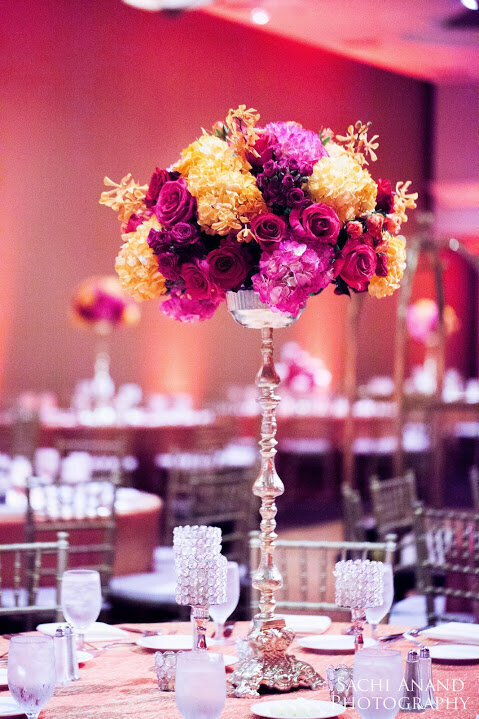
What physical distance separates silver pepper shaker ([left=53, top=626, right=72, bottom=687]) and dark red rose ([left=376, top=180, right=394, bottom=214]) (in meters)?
0.95

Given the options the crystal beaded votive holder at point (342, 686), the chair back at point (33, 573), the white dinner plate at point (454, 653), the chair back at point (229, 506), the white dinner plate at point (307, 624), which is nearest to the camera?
the crystal beaded votive holder at point (342, 686)

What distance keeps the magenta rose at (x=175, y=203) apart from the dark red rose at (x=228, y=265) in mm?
Result: 92

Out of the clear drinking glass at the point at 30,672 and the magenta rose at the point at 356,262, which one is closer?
the clear drinking glass at the point at 30,672

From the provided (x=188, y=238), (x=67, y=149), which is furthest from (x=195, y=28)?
(x=188, y=238)

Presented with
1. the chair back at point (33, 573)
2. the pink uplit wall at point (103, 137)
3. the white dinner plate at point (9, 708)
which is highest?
the pink uplit wall at point (103, 137)

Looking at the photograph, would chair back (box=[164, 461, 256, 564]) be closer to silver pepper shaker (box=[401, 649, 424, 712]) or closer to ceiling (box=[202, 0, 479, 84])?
silver pepper shaker (box=[401, 649, 424, 712])

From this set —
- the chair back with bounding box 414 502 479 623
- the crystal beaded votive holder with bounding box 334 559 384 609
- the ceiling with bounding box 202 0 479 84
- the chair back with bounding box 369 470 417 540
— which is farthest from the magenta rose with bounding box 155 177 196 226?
the ceiling with bounding box 202 0 479 84

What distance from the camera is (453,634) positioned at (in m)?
2.11

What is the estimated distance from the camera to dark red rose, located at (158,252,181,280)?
71.5 inches

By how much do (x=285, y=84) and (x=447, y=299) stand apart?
3777mm

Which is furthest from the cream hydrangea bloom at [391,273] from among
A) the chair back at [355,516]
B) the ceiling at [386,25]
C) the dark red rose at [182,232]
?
the ceiling at [386,25]

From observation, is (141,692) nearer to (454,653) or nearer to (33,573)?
(454,653)

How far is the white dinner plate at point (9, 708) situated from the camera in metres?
1.57

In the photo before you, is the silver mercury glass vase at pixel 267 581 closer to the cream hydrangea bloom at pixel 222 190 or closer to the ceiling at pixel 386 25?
Answer: the cream hydrangea bloom at pixel 222 190
